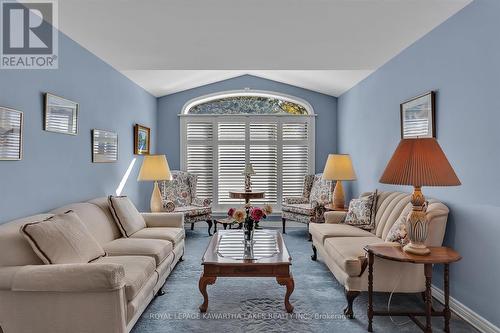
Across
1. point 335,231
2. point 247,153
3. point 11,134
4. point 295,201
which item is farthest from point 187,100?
point 11,134

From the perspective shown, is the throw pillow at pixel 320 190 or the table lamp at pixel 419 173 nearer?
the table lamp at pixel 419 173

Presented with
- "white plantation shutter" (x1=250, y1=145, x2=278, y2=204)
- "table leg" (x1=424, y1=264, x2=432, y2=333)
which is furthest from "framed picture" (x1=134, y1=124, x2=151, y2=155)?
"table leg" (x1=424, y1=264, x2=432, y2=333)

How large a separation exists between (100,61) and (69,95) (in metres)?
0.97

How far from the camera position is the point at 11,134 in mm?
2816

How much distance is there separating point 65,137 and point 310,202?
427 cm

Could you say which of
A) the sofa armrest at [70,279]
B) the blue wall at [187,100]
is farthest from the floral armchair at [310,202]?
the sofa armrest at [70,279]

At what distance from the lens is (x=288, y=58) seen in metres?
4.57

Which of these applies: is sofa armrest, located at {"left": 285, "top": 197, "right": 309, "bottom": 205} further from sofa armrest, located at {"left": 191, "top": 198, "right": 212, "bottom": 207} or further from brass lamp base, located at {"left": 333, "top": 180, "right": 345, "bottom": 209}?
sofa armrest, located at {"left": 191, "top": 198, "right": 212, "bottom": 207}

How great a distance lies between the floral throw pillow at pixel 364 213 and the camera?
431cm

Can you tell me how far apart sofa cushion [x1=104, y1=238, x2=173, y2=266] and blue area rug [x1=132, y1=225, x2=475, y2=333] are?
426 mm

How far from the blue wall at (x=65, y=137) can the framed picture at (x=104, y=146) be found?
0.27ft

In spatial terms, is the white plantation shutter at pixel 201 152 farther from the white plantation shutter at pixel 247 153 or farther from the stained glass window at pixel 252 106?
the stained glass window at pixel 252 106

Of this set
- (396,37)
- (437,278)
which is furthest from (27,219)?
(396,37)

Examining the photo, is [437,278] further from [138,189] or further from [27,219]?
[138,189]
